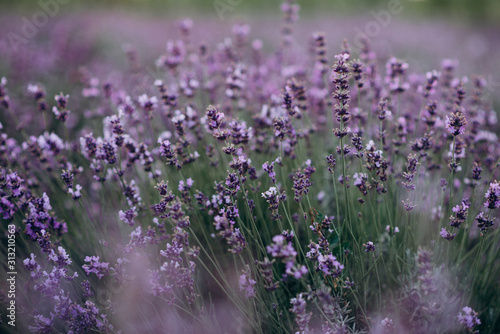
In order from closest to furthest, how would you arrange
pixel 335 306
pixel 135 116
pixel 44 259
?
pixel 335 306 → pixel 44 259 → pixel 135 116

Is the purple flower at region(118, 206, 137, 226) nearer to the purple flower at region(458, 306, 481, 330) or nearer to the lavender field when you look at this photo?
the lavender field

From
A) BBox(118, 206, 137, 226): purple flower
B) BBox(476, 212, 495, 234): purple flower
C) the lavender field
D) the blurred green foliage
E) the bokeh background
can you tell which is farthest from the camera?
the blurred green foliage

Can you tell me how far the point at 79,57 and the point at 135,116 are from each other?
5.10 m

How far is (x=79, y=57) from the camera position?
687 centimetres

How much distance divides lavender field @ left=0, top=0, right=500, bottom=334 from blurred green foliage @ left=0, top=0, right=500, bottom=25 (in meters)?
10.5

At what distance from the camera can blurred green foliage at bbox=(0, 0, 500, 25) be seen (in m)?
12.6

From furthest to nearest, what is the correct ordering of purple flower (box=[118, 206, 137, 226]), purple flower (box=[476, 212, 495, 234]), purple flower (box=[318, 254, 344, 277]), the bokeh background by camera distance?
1. the bokeh background
2. purple flower (box=[118, 206, 137, 226])
3. purple flower (box=[476, 212, 495, 234])
4. purple flower (box=[318, 254, 344, 277])

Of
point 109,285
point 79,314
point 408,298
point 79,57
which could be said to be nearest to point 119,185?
point 109,285

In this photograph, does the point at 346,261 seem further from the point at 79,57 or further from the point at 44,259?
the point at 79,57

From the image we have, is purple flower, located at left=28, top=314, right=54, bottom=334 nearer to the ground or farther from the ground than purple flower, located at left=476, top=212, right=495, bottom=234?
farther from the ground

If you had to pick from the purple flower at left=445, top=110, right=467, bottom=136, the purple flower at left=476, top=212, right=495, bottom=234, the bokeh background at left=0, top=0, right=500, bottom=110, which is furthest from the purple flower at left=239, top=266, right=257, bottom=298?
the bokeh background at left=0, top=0, right=500, bottom=110

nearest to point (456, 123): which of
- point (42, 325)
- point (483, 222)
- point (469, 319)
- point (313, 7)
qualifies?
point (483, 222)

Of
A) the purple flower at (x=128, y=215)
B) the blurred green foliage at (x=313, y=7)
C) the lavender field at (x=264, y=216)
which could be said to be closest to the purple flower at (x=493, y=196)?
the lavender field at (x=264, y=216)

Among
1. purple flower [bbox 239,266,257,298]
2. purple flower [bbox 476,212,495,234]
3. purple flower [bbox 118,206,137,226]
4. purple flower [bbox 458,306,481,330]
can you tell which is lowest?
purple flower [bbox 458,306,481,330]
